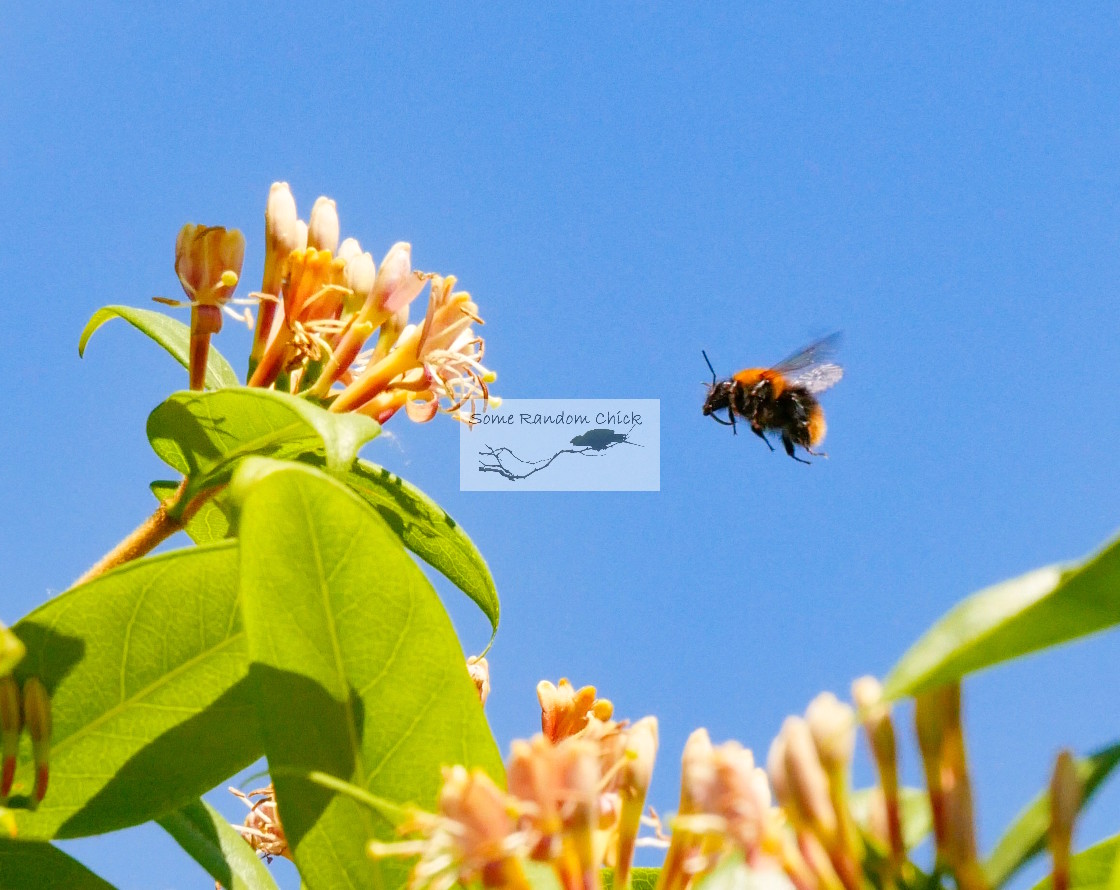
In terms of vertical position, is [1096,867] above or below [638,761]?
below

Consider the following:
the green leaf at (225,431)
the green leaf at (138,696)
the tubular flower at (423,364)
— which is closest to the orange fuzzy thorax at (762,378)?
the tubular flower at (423,364)

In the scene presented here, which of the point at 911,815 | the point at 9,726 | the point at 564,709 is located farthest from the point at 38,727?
the point at 911,815

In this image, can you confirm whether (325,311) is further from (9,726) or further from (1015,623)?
(1015,623)

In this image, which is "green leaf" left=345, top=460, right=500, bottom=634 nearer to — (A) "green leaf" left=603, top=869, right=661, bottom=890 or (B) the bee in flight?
(A) "green leaf" left=603, top=869, right=661, bottom=890

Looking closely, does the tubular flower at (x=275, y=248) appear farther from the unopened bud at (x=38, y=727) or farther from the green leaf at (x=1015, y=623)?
the green leaf at (x=1015, y=623)

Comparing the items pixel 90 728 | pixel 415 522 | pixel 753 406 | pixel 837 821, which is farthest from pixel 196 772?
pixel 753 406

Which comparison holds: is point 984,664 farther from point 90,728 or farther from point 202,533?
point 202,533
